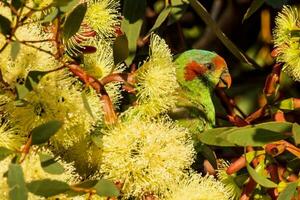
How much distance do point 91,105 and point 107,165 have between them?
0.10m

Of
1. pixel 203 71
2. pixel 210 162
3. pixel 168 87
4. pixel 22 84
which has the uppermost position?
pixel 22 84

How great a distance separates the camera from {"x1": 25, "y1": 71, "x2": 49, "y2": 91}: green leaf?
3.46ft

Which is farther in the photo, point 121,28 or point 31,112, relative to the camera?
point 121,28

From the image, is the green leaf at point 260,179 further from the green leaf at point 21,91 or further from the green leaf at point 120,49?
the green leaf at point 21,91

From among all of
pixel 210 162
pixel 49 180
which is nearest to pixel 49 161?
pixel 49 180

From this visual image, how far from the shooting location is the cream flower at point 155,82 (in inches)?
47.9

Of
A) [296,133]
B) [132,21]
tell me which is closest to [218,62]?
[132,21]

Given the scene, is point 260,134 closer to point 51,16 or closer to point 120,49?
point 120,49

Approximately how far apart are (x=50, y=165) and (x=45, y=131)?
56 millimetres

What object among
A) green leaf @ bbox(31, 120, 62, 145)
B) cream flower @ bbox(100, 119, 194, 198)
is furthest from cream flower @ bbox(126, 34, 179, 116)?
green leaf @ bbox(31, 120, 62, 145)

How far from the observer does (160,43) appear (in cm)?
126

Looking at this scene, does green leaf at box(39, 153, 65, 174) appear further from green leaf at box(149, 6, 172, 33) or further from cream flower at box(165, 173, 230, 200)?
green leaf at box(149, 6, 172, 33)

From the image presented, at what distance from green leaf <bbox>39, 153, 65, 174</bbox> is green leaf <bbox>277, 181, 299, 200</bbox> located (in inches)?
14.3

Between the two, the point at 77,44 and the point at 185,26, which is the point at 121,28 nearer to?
the point at 77,44
